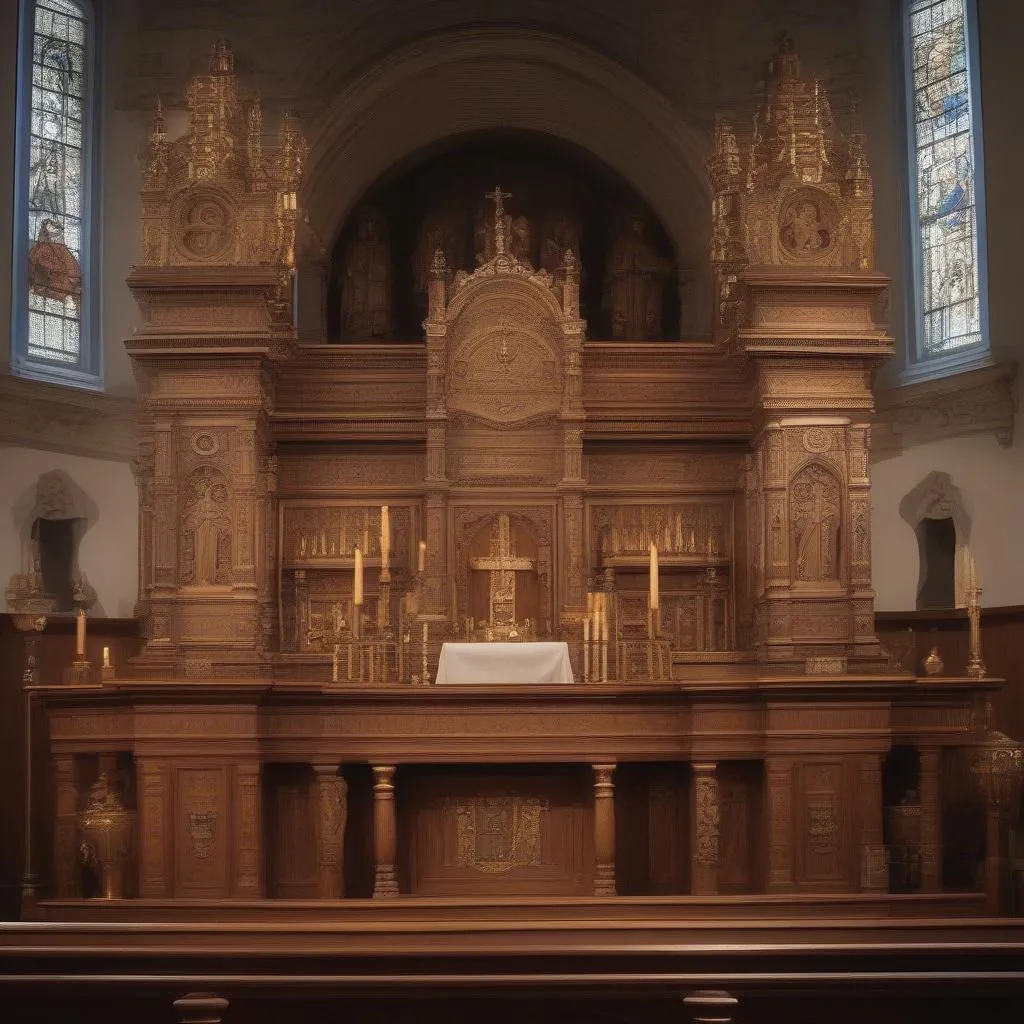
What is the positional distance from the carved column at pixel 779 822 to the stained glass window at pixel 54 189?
9.53m

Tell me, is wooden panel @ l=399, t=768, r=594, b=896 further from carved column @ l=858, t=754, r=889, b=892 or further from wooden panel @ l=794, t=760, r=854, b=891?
carved column @ l=858, t=754, r=889, b=892

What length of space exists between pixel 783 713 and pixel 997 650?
4938 mm

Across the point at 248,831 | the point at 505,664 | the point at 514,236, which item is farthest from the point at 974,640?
the point at 514,236

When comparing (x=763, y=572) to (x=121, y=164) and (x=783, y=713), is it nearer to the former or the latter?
(x=783, y=713)

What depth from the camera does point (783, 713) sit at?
12.3 meters

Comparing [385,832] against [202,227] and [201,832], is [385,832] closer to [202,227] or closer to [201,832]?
[201,832]

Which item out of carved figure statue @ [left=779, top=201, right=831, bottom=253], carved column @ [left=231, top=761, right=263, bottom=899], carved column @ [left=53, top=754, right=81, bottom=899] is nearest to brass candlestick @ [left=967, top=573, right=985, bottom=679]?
carved figure statue @ [left=779, top=201, right=831, bottom=253]

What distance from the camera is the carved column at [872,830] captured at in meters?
12.0

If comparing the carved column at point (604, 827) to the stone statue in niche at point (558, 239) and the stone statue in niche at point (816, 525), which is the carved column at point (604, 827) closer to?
the stone statue in niche at point (816, 525)

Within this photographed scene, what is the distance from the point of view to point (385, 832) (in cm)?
1245

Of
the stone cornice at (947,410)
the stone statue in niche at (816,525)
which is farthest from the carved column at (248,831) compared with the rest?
the stone cornice at (947,410)

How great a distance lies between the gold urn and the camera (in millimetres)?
12188

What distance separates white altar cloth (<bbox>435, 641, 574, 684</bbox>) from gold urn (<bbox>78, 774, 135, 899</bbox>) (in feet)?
8.68

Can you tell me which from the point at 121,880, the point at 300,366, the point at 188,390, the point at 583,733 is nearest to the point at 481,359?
the point at 300,366
